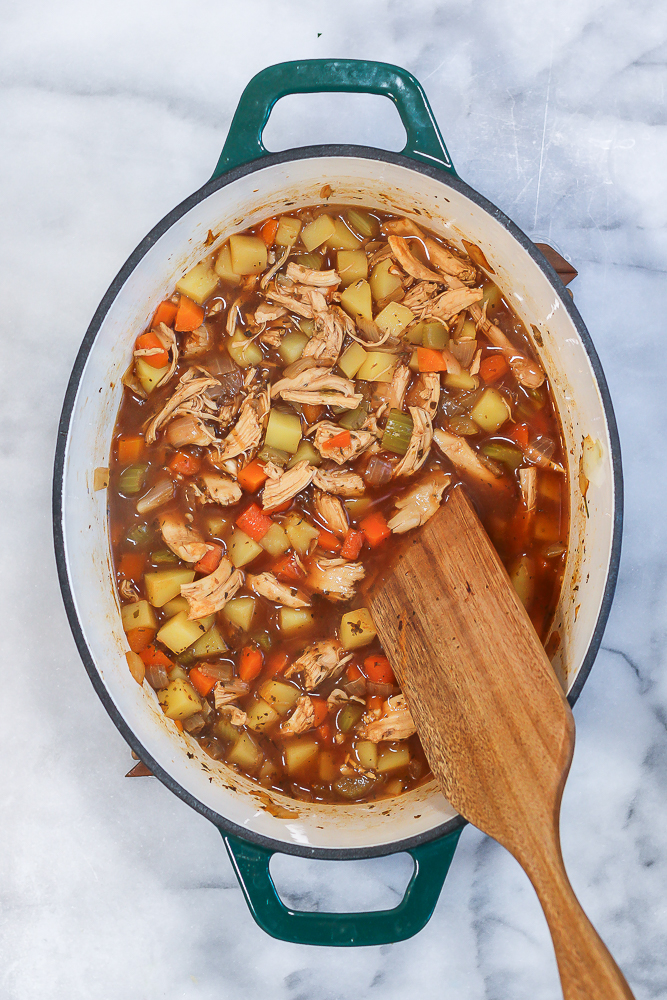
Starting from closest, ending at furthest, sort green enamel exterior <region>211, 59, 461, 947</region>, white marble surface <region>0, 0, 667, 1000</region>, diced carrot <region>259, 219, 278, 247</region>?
1. green enamel exterior <region>211, 59, 461, 947</region>
2. diced carrot <region>259, 219, 278, 247</region>
3. white marble surface <region>0, 0, 667, 1000</region>

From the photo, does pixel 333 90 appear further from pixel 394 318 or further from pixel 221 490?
pixel 221 490

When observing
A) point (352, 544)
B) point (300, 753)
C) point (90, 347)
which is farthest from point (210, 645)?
point (90, 347)

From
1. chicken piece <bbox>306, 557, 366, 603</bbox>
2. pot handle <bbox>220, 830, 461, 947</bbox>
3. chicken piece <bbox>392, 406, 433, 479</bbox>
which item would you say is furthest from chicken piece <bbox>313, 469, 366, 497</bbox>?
pot handle <bbox>220, 830, 461, 947</bbox>

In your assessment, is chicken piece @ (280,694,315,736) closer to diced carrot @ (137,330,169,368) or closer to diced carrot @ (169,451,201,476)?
diced carrot @ (169,451,201,476)

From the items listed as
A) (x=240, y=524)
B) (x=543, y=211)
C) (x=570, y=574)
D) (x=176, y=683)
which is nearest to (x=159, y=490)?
(x=240, y=524)

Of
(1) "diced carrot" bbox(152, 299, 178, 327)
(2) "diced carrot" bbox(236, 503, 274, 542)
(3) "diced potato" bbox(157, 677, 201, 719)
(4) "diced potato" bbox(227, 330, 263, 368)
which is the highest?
(1) "diced carrot" bbox(152, 299, 178, 327)

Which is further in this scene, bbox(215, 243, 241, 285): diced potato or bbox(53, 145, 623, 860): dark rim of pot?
bbox(215, 243, 241, 285): diced potato
